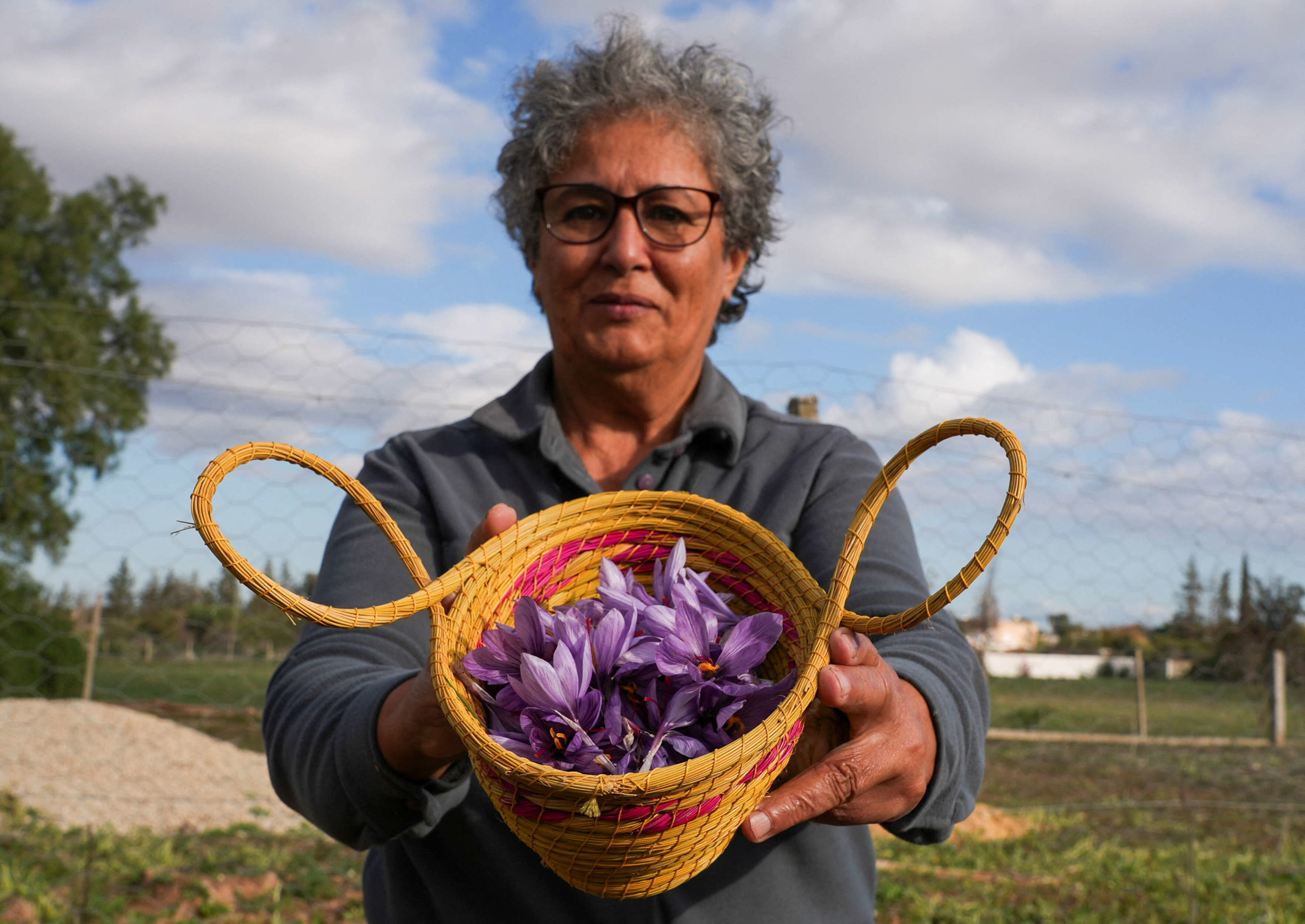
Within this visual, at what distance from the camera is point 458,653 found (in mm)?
1146

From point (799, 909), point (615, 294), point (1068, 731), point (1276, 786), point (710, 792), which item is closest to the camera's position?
point (710, 792)

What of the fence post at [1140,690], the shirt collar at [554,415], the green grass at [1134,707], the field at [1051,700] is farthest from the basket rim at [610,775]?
the fence post at [1140,690]

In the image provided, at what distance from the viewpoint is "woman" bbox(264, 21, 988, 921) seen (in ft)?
3.92

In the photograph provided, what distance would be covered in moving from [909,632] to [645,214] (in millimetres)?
763

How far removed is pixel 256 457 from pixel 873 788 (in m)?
0.78

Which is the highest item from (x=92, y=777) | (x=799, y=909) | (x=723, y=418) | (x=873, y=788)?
(x=723, y=418)

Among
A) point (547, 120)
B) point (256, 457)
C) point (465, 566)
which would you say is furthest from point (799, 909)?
point (547, 120)

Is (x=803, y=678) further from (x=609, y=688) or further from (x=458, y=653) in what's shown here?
(x=458, y=653)

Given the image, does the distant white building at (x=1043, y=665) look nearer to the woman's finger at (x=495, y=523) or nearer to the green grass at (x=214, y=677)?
the green grass at (x=214, y=677)

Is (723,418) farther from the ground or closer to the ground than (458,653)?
farther from the ground

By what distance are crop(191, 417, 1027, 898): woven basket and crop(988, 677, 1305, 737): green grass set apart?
5.17 meters

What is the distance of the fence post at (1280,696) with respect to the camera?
655cm

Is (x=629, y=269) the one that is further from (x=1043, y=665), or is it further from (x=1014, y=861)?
(x=1043, y=665)

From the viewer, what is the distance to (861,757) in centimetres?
107
